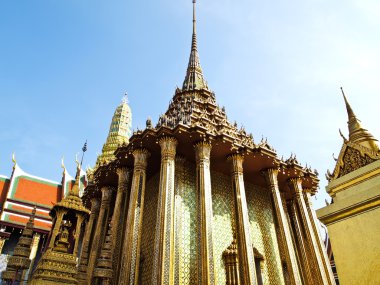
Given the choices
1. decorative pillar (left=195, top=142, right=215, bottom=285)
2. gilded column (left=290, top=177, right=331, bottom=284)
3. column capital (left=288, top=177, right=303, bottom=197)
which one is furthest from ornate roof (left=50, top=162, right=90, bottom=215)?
column capital (left=288, top=177, right=303, bottom=197)

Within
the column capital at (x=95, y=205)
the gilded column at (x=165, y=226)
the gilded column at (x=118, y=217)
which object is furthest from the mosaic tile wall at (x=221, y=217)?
the column capital at (x=95, y=205)

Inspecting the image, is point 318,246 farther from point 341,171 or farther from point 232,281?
point 341,171

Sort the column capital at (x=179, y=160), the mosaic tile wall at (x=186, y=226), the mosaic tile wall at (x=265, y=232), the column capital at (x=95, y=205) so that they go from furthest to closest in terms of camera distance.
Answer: the column capital at (x=95, y=205)
the column capital at (x=179, y=160)
the mosaic tile wall at (x=265, y=232)
the mosaic tile wall at (x=186, y=226)

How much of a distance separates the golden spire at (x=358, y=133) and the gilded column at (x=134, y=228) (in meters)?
8.78

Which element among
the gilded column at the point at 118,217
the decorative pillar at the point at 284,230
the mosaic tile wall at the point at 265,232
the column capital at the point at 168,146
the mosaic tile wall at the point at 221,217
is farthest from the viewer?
the mosaic tile wall at the point at 265,232

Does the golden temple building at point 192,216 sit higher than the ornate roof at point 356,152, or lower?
higher

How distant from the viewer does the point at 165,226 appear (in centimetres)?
1077

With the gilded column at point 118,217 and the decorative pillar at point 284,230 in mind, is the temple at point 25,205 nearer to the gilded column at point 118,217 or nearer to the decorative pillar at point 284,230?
the gilded column at point 118,217

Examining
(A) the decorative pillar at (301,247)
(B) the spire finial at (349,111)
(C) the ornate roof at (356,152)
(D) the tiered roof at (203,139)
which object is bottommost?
(C) the ornate roof at (356,152)

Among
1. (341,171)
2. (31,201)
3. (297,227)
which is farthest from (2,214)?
(341,171)

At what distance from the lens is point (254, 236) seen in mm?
14906

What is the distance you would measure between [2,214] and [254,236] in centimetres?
1904

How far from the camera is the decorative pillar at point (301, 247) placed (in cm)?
1347

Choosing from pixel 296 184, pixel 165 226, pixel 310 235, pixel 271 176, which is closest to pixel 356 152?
pixel 165 226
